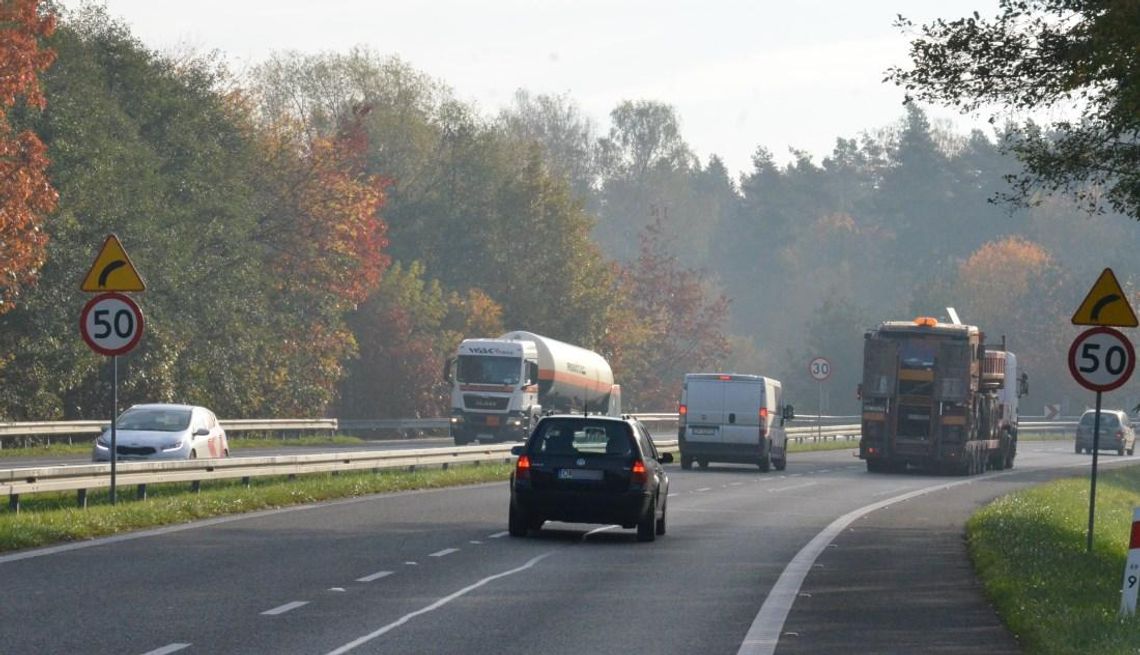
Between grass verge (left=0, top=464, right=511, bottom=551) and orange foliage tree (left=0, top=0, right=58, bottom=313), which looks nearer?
grass verge (left=0, top=464, right=511, bottom=551)

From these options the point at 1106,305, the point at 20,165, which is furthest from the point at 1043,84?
the point at 20,165

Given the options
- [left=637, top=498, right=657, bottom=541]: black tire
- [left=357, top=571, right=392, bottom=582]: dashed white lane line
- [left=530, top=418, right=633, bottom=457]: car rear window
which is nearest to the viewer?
[left=357, top=571, right=392, bottom=582]: dashed white lane line

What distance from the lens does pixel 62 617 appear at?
13.7m

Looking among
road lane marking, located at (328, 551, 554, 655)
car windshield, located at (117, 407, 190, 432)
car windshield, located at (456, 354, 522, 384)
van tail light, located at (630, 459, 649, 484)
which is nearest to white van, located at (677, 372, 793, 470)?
car windshield, located at (456, 354, 522, 384)

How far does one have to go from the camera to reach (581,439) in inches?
885

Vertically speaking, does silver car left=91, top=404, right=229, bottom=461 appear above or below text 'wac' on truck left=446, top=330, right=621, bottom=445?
below

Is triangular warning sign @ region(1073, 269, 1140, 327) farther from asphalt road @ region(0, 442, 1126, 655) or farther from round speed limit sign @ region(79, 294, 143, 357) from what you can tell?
round speed limit sign @ region(79, 294, 143, 357)

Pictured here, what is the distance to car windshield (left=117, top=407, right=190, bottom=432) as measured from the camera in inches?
1281

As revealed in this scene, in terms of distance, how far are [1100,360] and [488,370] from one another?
38458mm

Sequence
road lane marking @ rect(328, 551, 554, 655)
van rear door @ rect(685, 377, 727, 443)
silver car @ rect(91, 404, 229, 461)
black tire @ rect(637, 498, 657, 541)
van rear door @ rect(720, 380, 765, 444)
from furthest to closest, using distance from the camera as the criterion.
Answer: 1. van rear door @ rect(685, 377, 727, 443)
2. van rear door @ rect(720, 380, 765, 444)
3. silver car @ rect(91, 404, 229, 461)
4. black tire @ rect(637, 498, 657, 541)
5. road lane marking @ rect(328, 551, 554, 655)

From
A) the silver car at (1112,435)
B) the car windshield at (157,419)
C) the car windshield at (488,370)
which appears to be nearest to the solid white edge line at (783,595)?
the car windshield at (157,419)

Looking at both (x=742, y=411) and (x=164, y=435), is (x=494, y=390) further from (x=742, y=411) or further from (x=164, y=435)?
(x=164, y=435)

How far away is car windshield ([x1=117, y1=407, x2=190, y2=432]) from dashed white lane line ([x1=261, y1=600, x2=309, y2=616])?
17821 mm

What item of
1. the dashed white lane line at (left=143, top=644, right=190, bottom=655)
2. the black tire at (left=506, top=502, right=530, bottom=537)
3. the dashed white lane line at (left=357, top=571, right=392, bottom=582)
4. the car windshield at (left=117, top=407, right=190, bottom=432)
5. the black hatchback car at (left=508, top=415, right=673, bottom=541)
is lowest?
the dashed white lane line at (left=143, top=644, right=190, bottom=655)
